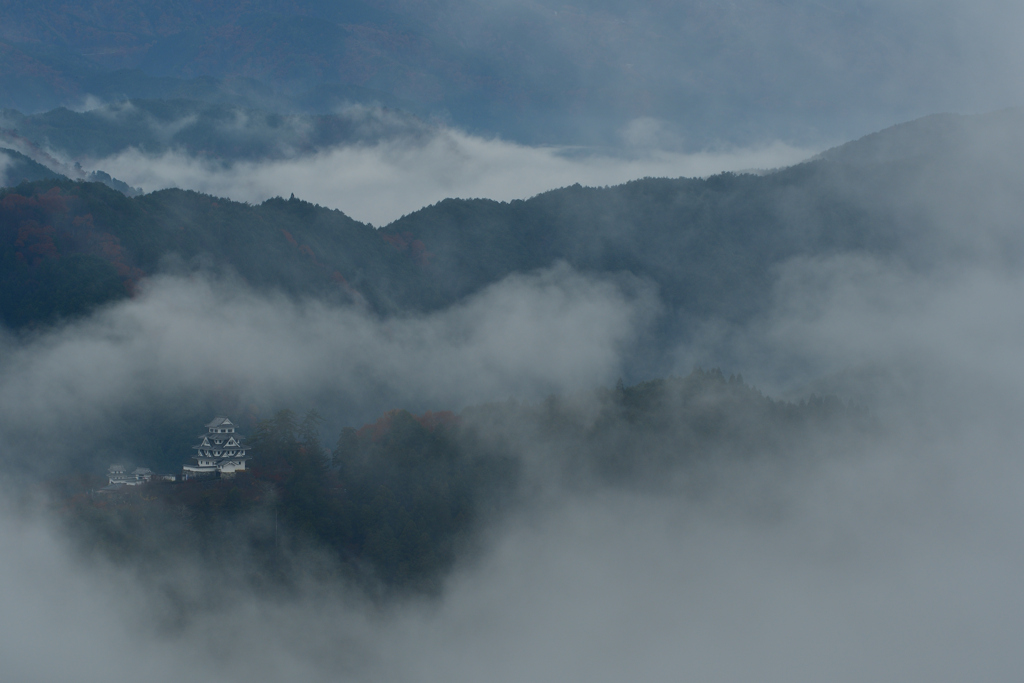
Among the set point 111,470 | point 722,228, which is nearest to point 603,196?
point 722,228

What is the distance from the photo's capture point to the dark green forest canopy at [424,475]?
169 ft

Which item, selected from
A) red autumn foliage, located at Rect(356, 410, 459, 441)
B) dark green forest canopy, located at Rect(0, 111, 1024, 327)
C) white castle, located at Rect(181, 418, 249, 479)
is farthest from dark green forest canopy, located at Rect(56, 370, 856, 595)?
dark green forest canopy, located at Rect(0, 111, 1024, 327)

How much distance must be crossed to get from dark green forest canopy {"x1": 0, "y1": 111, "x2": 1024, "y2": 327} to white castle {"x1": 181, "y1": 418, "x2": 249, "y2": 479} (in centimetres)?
4930

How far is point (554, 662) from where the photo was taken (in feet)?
207

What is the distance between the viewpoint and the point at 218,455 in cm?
5391

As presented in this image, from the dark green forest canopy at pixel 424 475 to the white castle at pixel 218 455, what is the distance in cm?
94

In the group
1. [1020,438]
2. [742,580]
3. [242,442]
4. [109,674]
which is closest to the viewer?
[109,674]

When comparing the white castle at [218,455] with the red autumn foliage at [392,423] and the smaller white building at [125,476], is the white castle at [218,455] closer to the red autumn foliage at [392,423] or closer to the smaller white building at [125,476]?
the smaller white building at [125,476]

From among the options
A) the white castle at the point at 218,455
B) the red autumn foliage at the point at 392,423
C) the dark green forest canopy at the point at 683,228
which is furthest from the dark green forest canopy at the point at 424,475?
the dark green forest canopy at the point at 683,228

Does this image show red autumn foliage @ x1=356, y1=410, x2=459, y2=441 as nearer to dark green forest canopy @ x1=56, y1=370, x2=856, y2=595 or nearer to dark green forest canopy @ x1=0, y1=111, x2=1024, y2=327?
dark green forest canopy @ x1=56, y1=370, x2=856, y2=595

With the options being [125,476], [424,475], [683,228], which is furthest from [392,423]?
[683,228]

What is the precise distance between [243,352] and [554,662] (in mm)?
44926

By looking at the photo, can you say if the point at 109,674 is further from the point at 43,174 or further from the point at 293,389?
the point at 43,174

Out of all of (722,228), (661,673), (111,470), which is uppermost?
(722,228)
